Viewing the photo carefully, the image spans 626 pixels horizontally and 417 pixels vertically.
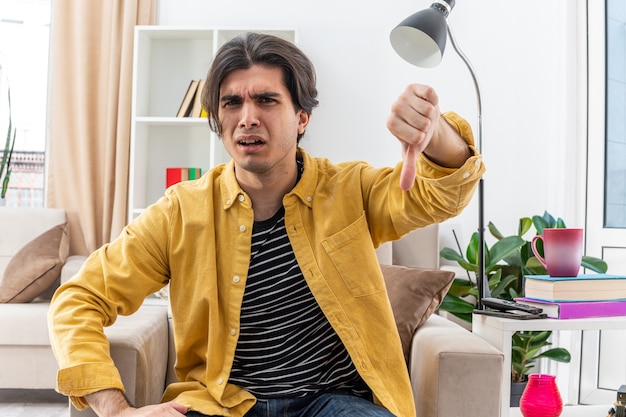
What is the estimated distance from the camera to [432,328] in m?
1.77

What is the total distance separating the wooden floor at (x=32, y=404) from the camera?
9.29ft

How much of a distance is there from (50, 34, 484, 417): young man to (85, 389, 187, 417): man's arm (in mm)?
61

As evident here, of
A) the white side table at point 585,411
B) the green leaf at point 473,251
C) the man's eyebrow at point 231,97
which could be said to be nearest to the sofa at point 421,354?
the white side table at point 585,411

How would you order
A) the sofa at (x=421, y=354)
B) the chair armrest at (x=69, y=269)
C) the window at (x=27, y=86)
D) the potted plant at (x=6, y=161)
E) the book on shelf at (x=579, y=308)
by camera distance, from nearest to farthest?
the sofa at (x=421, y=354) → the book on shelf at (x=579, y=308) → the chair armrest at (x=69, y=269) → the potted plant at (x=6, y=161) → the window at (x=27, y=86)

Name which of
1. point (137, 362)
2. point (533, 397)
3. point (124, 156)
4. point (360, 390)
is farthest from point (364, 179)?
point (124, 156)

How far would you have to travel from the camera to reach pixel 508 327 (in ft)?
5.35

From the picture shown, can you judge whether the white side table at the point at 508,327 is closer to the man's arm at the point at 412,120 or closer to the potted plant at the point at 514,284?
the man's arm at the point at 412,120

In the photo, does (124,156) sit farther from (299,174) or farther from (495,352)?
(495,352)

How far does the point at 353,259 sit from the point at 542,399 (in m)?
0.76

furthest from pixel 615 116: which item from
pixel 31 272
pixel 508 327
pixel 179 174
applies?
pixel 31 272

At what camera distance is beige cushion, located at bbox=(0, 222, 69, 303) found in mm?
2988

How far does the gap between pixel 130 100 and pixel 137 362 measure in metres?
2.57

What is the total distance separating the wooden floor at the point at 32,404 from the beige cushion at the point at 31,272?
443mm

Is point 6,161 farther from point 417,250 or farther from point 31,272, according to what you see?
point 417,250
